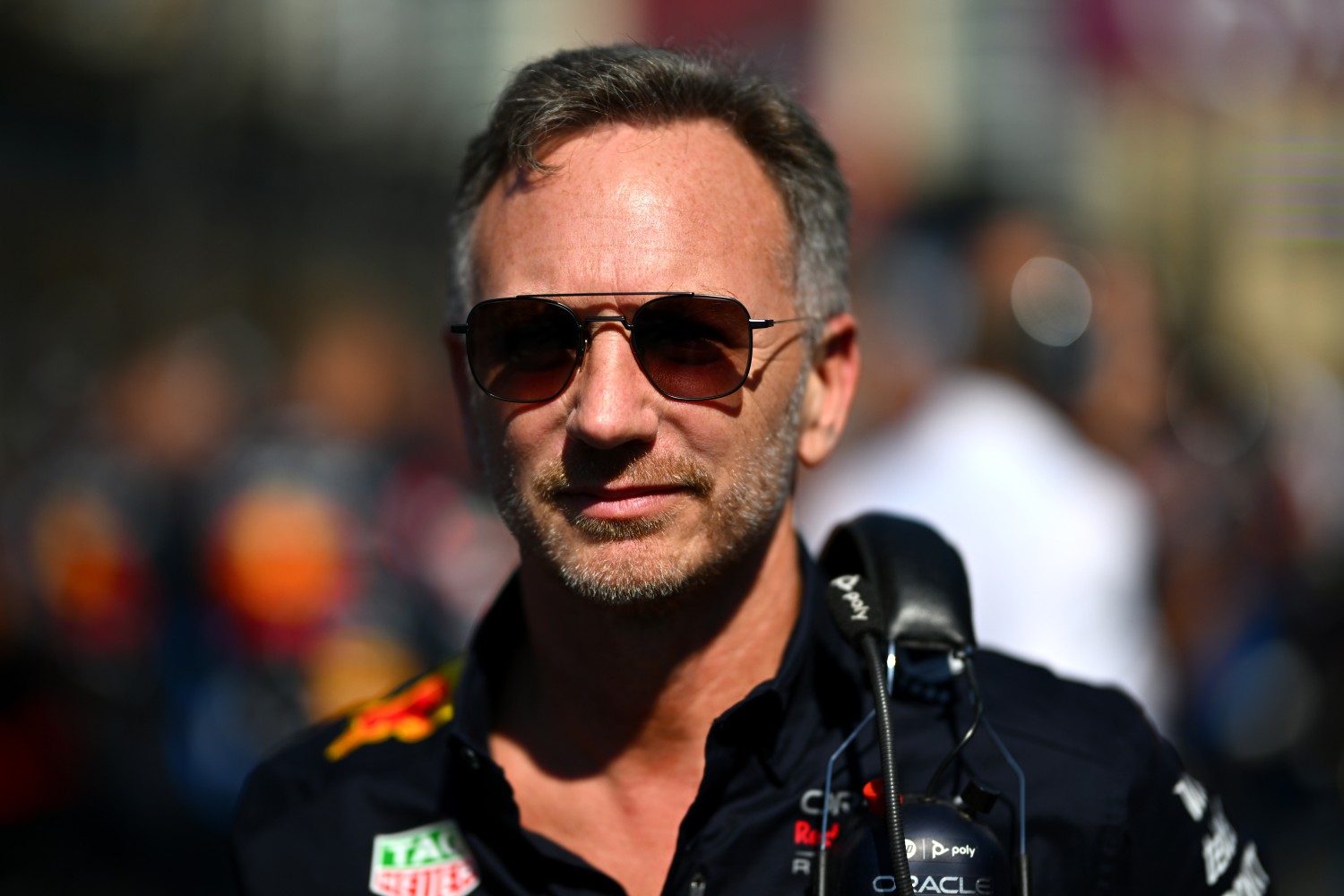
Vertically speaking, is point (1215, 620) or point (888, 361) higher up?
point (888, 361)

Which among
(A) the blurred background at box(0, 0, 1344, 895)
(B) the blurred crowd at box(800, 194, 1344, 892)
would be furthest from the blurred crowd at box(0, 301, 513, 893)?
(B) the blurred crowd at box(800, 194, 1344, 892)

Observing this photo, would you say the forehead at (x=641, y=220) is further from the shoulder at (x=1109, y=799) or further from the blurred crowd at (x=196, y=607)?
the blurred crowd at (x=196, y=607)

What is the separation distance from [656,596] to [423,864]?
599mm

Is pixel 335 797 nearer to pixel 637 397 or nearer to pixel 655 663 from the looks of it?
pixel 655 663

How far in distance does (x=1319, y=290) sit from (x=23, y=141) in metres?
12.0

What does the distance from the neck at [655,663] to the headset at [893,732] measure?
16 cm

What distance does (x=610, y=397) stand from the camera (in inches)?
85.7

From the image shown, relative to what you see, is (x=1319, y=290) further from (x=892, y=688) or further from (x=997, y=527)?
(x=892, y=688)

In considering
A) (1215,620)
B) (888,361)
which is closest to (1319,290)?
(1215,620)

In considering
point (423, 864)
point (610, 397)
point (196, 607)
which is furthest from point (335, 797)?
point (196, 607)

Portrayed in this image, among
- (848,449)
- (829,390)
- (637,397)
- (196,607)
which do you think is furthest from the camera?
(848,449)

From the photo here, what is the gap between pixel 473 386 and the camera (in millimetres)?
2486

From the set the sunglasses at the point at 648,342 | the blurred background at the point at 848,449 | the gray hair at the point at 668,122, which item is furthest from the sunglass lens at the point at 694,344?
the blurred background at the point at 848,449

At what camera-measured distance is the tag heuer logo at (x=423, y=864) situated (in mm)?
2297
